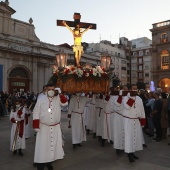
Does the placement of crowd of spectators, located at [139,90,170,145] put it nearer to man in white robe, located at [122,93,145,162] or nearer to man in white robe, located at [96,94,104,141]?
man in white robe, located at [96,94,104,141]

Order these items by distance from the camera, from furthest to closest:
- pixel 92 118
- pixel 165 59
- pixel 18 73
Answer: pixel 165 59 → pixel 18 73 → pixel 92 118

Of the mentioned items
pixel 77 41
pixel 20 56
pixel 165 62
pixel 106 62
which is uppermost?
pixel 165 62

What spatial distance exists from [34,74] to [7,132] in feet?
65.7

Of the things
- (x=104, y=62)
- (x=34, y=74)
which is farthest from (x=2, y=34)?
(x=104, y=62)

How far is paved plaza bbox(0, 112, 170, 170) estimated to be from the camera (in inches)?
236

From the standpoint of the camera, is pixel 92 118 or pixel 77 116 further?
pixel 92 118

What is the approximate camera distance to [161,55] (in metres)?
40.2

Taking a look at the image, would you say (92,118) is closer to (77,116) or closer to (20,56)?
(77,116)

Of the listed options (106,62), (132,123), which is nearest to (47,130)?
(132,123)

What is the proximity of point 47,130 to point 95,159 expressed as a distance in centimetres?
190

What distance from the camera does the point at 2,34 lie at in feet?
88.7

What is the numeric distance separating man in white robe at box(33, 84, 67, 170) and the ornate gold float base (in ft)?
4.87

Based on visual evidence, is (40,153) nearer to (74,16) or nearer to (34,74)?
(74,16)

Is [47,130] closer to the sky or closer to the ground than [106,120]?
closer to the sky
